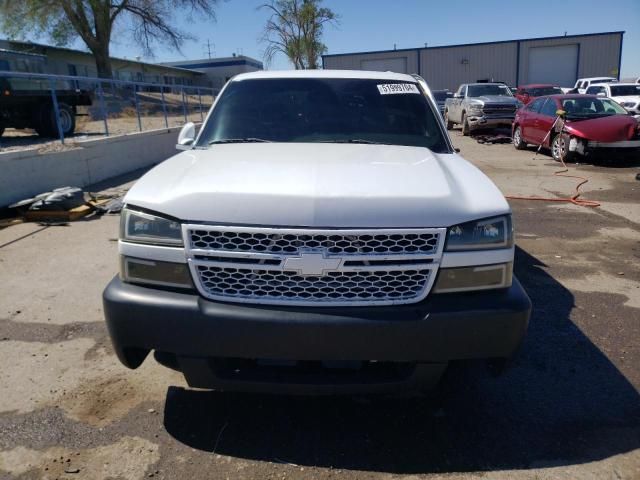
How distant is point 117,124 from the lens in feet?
43.2

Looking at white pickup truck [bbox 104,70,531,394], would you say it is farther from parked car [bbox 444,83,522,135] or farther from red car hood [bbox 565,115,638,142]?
parked car [bbox 444,83,522,135]

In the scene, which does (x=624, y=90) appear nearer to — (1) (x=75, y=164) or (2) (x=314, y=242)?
Answer: (1) (x=75, y=164)

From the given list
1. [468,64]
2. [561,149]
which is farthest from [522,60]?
[561,149]

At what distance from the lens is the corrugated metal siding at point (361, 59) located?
45.2 m

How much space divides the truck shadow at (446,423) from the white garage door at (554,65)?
147ft

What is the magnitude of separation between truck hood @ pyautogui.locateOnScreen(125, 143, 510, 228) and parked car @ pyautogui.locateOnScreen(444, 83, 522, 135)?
17153mm

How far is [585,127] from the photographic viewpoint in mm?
12094

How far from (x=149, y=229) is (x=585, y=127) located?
12.3 metres

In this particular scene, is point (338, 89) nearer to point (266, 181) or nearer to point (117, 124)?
point (266, 181)

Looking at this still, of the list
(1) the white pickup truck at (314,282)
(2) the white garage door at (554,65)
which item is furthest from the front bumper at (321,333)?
(2) the white garage door at (554,65)

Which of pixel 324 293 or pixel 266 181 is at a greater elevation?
Result: pixel 266 181

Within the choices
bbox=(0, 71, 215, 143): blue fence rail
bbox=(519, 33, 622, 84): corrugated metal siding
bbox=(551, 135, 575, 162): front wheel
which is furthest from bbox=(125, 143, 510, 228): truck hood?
bbox=(519, 33, 622, 84): corrugated metal siding

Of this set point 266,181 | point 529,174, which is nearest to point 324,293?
point 266,181

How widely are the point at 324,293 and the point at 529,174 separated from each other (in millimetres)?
10363
